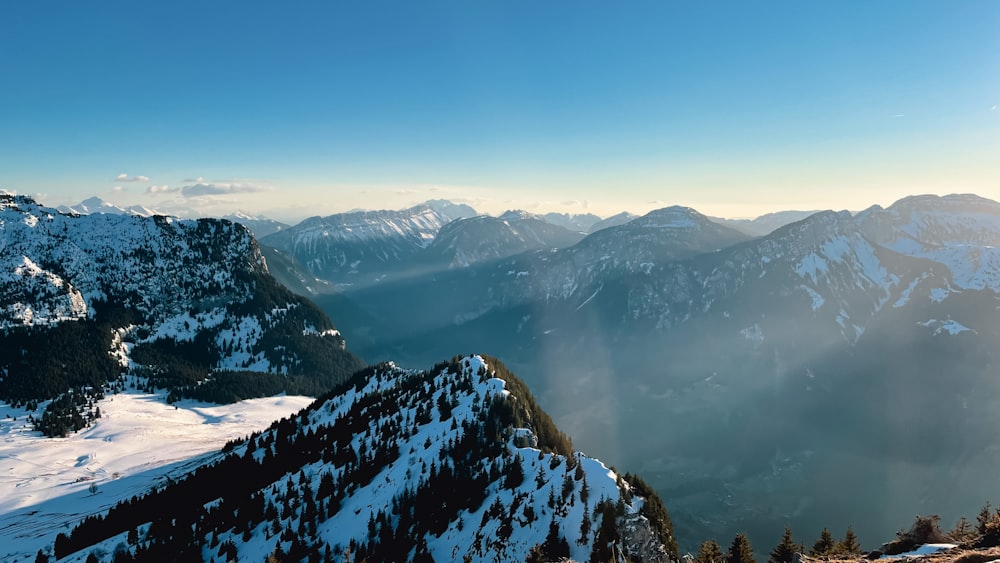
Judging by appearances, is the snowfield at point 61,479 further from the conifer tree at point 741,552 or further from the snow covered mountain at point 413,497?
the conifer tree at point 741,552

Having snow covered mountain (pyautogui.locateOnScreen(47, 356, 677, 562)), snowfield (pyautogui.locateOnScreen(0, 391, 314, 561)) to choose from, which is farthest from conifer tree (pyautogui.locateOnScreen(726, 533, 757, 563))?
snowfield (pyautogui.locateOnScreen(0, 391, 314, 561))

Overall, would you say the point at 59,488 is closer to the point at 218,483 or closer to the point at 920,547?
the point at 218,483

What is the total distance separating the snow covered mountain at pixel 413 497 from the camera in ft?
250

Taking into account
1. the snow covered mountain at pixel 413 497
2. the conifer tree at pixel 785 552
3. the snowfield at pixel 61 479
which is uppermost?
the conifer tree at pixel 785 552

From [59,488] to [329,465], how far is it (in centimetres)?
11592

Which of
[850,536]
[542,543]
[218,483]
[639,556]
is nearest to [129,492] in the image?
[218,483]

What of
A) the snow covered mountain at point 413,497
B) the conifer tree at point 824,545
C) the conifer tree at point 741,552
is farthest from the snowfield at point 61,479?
the conifer tree at point 824,545

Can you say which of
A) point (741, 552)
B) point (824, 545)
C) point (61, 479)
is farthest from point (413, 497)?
point (61, 479)

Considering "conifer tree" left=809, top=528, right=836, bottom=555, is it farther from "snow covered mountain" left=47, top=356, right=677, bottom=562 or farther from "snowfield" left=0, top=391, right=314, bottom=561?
"snowfield" left=0, top=391, right=314, bottom=561

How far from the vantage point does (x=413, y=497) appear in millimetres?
98688

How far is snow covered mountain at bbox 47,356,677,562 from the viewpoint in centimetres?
7631

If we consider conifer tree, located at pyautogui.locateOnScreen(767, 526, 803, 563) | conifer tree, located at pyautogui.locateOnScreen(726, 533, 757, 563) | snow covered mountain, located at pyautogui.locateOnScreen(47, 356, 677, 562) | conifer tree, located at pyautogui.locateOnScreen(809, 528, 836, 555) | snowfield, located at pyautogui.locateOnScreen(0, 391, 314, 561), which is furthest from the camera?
snowfield, located at pyautogui.locateOnScreen(0, 391, 314, 561)

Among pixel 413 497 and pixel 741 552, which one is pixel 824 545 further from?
pixel 413 497

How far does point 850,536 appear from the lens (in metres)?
69.0
